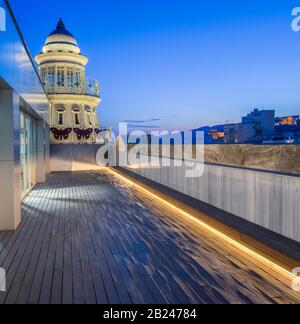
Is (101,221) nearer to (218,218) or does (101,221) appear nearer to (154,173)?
(218,218)

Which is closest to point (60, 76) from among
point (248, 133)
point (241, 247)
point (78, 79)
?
point (78, 79)

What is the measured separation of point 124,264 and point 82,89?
23464 mm

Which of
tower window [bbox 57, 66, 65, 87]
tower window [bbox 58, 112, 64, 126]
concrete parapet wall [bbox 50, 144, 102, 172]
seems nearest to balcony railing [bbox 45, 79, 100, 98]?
tower window [bbox 57, 66, 65, 87]

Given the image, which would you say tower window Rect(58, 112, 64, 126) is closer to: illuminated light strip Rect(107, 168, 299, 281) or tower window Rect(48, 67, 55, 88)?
tower window Rect(48, 67, 55, 88)

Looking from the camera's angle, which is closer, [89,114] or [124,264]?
[124,264]

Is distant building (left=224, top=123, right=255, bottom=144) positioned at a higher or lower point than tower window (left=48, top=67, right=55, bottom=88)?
lower

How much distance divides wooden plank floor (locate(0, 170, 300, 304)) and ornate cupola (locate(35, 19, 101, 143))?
18.1m

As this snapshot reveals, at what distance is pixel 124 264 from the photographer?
15.3 feet

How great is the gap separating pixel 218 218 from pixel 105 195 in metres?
4.81

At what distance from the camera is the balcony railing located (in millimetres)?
25489

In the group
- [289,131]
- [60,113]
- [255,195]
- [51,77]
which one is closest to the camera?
[255,195]

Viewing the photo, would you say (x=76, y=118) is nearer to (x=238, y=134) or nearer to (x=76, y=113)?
(x=76, y=113)
